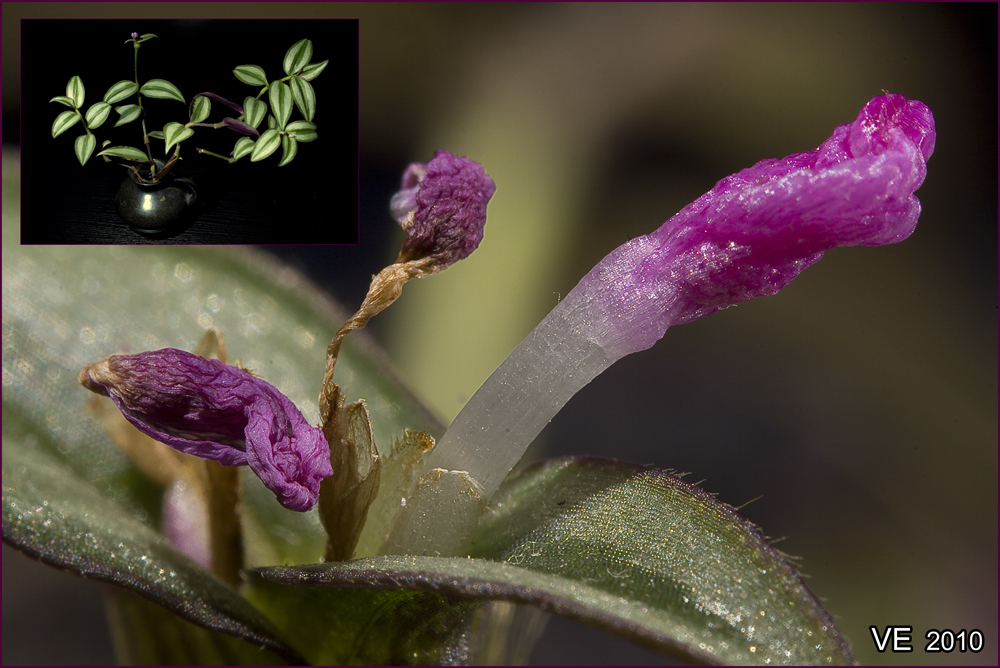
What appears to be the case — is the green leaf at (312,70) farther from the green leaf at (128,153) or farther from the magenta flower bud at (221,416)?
the magenta flower bud at (221,416)

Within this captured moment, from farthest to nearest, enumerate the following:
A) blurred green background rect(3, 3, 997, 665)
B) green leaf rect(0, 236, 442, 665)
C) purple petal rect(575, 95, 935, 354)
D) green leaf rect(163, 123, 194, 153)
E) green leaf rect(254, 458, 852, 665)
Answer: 1. blurred green background rect(3, 3, 997, 665)
2. green leaf rect(163, 123, 194, 153)
3. green leaf rect(0, 236, 442, 665)
4. purple petal rect(575, 95, 935, 354)
5. green leaf rect(254, 458, 852, 665)

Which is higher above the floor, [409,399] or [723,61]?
[723,61]

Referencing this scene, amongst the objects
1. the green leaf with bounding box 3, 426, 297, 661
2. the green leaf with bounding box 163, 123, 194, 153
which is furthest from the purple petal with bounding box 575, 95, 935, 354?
the green leaf with bounding box 163, 123, 194, 153

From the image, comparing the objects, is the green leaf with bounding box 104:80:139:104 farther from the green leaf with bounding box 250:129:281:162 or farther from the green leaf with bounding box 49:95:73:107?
the green leaf with bounding box 250:129:281:162

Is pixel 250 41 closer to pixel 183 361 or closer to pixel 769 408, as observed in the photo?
pixel 183 361

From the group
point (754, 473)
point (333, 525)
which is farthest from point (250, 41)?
point (754, 473)

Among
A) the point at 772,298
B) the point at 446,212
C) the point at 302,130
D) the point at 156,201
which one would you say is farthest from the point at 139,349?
the point at 772,298
